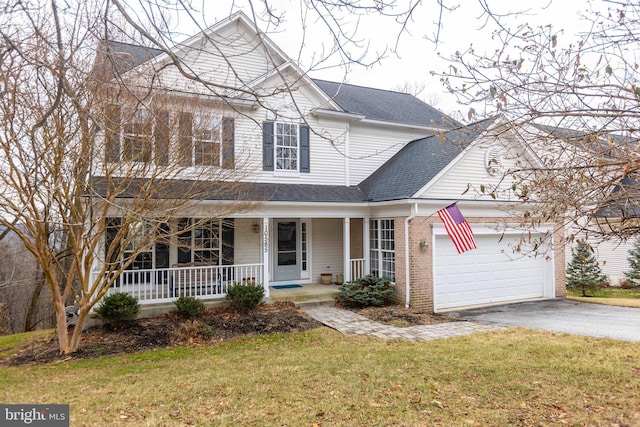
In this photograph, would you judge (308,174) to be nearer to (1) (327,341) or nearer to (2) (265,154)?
(2) (265,154)

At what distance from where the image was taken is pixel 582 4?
3.87 meters

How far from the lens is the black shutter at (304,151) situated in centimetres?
1293

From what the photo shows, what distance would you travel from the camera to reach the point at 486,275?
39.5ft

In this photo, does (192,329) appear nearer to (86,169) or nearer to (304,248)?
(86,169)

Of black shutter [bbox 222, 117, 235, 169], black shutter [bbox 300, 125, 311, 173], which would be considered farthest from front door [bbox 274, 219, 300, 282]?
black shutter [bbox 222, 117, 235, 169]

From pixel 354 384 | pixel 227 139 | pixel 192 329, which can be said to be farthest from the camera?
pixel 227 139

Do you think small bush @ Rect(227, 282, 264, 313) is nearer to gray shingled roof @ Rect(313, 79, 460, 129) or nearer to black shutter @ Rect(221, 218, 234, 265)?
black shutter @ Rect(221, 218, 234, 265)

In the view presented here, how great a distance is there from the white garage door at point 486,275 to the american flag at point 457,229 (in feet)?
5.02

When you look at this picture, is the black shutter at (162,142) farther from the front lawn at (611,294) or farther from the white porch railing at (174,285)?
the front lawn at (611,294)

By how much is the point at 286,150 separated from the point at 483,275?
24.1 ft

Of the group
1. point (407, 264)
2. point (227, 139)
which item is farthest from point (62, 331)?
point (407, 264)

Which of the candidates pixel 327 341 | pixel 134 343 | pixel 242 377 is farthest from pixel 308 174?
pixel 242 377

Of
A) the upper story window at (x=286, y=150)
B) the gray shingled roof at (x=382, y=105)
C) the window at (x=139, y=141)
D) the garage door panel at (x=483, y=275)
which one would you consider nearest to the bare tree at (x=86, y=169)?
the window at (x=139, y=141)

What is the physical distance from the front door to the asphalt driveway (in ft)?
18.1
